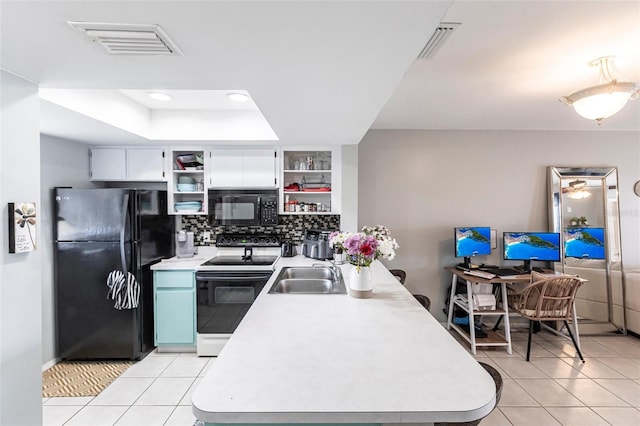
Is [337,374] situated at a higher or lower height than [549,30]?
lower

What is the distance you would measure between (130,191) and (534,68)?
11.3 ft

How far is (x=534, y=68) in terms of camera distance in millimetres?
2172

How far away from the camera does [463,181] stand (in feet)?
12.5

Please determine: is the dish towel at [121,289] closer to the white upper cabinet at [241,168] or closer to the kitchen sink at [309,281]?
the white upper cabinet at [241,168]

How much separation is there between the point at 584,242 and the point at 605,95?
2341 mm

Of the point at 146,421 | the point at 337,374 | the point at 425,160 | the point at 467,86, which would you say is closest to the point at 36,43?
the point at 337,374

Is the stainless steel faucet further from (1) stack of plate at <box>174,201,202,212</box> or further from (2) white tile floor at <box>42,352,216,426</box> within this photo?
(2) white tile floor at <box>42,352,216,426</box>

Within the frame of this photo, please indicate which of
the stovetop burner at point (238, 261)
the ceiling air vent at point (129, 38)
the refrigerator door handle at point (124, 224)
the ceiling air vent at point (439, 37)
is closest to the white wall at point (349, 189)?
the stovetop burner at point (238, 261)

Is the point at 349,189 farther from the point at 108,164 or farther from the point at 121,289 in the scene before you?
the point at 108,164

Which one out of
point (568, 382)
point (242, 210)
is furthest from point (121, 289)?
point (568, 382)

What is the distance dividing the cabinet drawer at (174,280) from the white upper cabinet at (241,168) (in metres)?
0.99

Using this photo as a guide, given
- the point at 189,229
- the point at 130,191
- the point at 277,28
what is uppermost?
the point at 277,28

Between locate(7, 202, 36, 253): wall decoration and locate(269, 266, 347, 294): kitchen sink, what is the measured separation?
4.35ft

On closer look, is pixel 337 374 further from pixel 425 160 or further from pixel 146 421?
pixel 425 160
